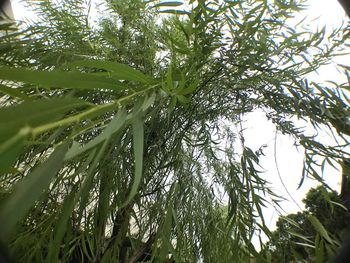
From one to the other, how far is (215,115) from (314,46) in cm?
50

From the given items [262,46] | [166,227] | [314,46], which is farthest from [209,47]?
[166,227]

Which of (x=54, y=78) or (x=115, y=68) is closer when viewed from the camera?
(x=54, y=78)

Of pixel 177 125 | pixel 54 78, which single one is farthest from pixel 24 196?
pixel 177 125

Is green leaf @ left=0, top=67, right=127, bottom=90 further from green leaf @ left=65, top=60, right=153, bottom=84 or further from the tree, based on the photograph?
the tree

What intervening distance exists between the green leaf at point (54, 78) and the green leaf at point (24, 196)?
3.7 inches

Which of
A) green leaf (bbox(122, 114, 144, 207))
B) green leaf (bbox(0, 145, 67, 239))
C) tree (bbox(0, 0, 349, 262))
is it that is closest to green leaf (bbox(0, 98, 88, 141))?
green leaf (bbox(0, 145, 67, 239))

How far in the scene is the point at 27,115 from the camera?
35 cm

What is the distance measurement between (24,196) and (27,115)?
0.28 ft

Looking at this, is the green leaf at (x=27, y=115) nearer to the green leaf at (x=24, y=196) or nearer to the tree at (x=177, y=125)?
the green leaf at (x=24, y=196)

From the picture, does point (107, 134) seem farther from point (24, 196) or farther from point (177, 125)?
point (177, 125)

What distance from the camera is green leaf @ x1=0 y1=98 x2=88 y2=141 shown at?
33 centimetres

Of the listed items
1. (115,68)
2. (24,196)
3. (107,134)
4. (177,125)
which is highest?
(177,125)

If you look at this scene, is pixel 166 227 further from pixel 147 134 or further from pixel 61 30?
pixel 61 30

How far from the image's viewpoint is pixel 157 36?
1.71 metres
